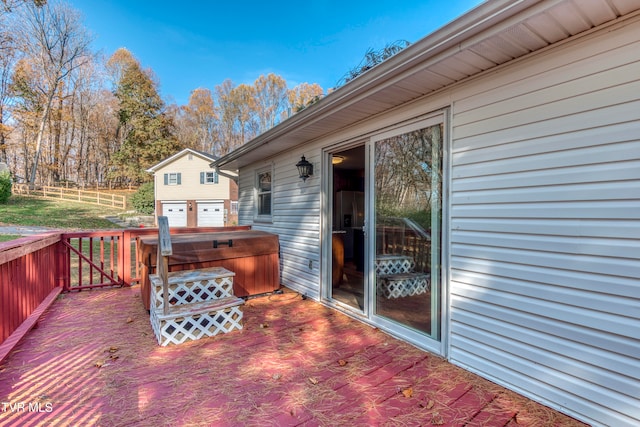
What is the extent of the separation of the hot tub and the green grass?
11720mm

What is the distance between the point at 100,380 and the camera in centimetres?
236

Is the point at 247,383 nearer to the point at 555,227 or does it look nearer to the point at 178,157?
the point at 555,227

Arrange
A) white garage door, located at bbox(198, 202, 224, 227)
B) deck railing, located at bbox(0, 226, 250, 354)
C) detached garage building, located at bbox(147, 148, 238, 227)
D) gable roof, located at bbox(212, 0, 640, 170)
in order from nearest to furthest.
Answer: gable roof, located at bbox(212, 0, 640, 170)
deck railing, located at bbox(0, 226, 250, 354)
detached garage building, located at bbox(147, 148, 238, 227)
white garage door, located at bbox(198, 202, 224, 227)

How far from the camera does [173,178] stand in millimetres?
19281

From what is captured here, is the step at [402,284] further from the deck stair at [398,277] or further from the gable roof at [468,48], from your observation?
the gable roof at [468,48]

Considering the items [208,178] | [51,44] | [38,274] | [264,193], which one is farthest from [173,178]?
[38,274]

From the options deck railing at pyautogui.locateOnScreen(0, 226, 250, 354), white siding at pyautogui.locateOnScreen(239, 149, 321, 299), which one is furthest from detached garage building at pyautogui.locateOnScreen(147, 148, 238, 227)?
white siding at pyautogui.locateOnScreen(239, 149, 321, 299)

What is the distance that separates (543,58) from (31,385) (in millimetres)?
4338

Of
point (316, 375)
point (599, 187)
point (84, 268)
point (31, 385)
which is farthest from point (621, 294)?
point (84, 268)

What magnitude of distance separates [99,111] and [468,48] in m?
31.8

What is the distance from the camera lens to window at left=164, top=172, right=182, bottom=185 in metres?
19.2

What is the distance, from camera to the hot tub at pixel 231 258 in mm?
3992

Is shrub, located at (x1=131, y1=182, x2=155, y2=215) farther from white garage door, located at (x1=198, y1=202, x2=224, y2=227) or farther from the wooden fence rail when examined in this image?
white garage door, located at (x1=198, y1=202, x2=224, y2=227)

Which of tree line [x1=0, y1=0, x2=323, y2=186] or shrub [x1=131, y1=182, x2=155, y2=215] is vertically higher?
tree line [x1=0, y1=0, x2=323, y2=186]
